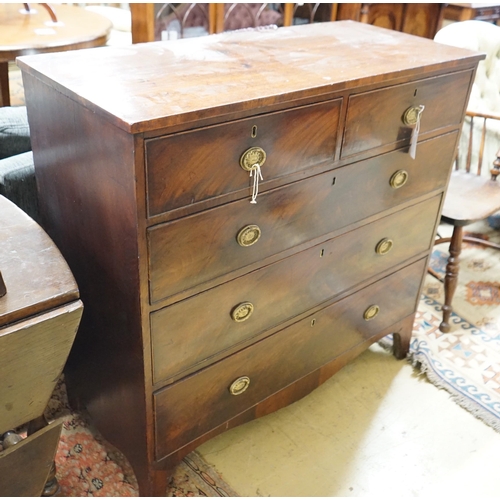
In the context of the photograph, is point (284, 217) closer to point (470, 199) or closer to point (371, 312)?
point (371, 312)

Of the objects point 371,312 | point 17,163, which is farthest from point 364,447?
point 17,163

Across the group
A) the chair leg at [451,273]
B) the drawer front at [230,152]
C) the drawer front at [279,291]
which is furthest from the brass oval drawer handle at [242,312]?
the chair leg at [451,273]

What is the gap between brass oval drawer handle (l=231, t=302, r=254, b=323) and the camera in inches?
51.2

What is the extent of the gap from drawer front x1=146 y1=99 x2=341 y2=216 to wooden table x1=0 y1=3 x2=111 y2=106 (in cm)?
154

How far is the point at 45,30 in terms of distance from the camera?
2.53m

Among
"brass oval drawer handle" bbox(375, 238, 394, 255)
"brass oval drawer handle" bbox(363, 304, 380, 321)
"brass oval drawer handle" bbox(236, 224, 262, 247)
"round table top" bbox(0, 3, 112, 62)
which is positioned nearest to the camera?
"brass oval drawer handle" bbox(236, 224, 262, 247)

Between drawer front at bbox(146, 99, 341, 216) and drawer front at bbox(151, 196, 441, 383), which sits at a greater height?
drawer front at bbox(146, 99, 341, 216)

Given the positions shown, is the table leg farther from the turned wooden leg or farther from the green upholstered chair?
the turned wooden leg

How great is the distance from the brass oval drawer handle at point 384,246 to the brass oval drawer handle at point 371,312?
0.18 metres

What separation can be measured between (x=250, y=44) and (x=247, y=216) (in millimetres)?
505

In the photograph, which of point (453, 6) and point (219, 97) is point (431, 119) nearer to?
point (219, 97)

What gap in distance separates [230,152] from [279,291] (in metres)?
0.42

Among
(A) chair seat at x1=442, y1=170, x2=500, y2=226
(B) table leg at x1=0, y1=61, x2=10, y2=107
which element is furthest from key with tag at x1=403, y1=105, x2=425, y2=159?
(B) table leg at x1=0, y1=61, x2=10, y2=107

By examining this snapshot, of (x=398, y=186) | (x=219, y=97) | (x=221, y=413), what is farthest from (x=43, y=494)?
(x=398, y=186)
